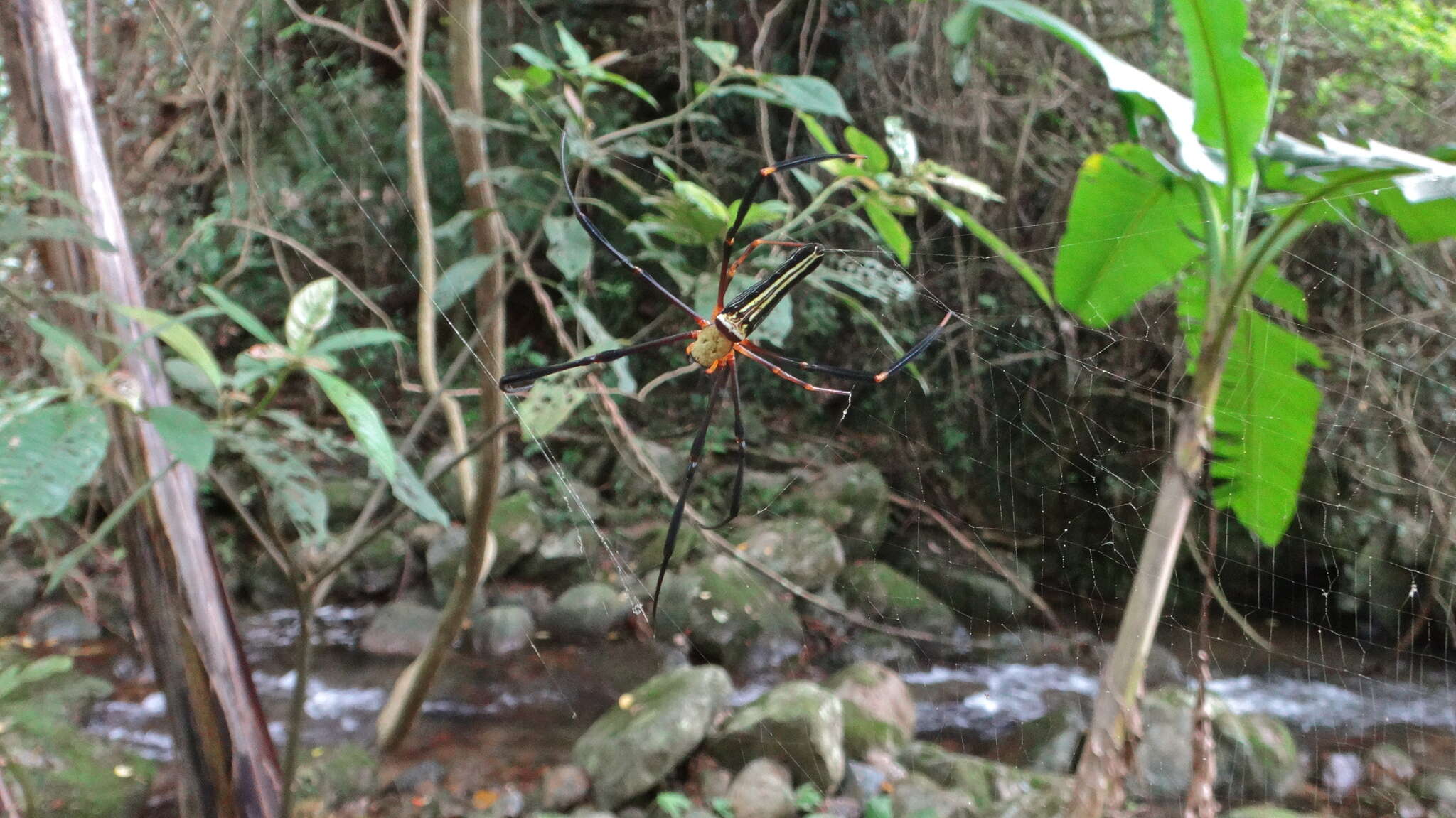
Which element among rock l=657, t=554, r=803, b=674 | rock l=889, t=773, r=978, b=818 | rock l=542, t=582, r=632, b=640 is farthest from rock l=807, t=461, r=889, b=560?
rock l=889, t=773, r=978, b=818

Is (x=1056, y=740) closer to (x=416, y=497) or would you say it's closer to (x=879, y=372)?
(x=879, y=372)

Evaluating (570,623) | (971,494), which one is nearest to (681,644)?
(570,623)

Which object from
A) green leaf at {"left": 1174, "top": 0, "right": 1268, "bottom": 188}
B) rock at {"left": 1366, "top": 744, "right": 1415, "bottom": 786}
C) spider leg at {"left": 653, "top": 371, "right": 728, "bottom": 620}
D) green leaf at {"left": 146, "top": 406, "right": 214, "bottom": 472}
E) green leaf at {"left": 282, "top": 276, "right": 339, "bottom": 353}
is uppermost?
green leaf at {"left": 1174, "top": 0, "right": 1268, "bottom": 188}

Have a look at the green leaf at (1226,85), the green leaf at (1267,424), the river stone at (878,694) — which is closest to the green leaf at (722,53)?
the green leaf at (1226,85)

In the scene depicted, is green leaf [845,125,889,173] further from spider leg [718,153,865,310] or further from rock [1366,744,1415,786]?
rock [1366,744,1415,786]

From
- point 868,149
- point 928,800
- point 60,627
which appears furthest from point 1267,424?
point 60,627

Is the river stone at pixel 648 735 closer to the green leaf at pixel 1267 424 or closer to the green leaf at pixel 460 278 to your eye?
the green leaf at pixel 460 278

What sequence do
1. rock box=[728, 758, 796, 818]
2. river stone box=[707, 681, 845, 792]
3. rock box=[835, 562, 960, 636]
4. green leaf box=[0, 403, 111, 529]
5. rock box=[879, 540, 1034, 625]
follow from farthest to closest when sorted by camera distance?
1. rock box=[835, 562, 960, 636]
2. rock box=[879, 540, 1034, 625]
3. river stone box=[707, 681, 845, 792]
4. rock box=[728, 758, 796, 818]
5. green leaf box=[0, 403, 111, 529]
